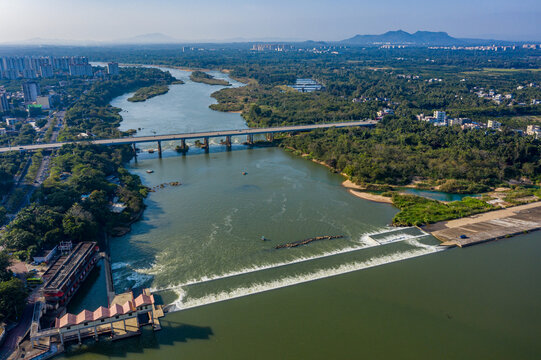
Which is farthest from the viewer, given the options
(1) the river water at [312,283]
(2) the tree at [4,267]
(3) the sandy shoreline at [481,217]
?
(3) the sandy shoreline at [481,217]

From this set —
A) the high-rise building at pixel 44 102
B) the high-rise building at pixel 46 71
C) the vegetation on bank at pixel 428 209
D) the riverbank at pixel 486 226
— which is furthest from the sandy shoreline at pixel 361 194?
the high-rise building at pixel 46 71

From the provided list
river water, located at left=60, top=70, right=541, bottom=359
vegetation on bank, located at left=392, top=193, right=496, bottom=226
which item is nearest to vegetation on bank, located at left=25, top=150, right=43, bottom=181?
river water, located at left=60, top=70, right=541, bottom=359

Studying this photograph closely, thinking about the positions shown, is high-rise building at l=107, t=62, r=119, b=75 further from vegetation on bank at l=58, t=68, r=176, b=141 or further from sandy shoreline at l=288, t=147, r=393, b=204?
sandy shoreline at l=288, t=147, r=393, b=204

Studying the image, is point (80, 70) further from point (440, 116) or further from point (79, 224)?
point (79, 224)

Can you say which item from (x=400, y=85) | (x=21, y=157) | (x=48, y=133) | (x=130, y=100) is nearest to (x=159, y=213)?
(x=21, y=157)

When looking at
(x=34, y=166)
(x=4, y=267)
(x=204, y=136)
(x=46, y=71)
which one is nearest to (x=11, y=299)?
(x=4, y=267)

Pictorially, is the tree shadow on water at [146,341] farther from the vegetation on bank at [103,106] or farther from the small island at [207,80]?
the small island at [207,80]
